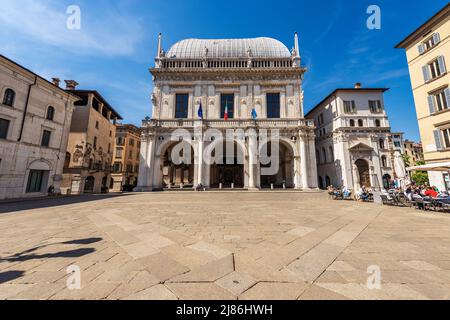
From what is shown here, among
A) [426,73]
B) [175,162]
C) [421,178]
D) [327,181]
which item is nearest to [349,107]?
[426,73]

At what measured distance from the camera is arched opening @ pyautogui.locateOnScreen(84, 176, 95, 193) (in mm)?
24062

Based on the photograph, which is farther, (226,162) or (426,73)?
(226,162)

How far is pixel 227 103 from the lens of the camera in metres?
26.0

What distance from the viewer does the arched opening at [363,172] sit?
25470 mm

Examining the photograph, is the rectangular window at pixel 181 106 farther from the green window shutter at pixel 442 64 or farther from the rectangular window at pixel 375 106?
the rectangular window at pixel 375 106

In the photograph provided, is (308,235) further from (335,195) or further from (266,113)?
(266,113)

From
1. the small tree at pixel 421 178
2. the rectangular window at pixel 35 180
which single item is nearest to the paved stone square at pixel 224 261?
the rectangular window at pixel 35 180

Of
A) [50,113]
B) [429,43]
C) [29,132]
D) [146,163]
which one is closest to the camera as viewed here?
[29,132]

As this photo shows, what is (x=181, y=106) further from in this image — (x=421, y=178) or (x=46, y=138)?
(x=421, y=178)

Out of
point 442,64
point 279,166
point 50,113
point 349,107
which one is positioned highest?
point 349,107

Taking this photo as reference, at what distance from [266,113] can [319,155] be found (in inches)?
551

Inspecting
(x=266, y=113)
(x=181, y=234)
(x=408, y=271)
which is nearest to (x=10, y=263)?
(x=181, y=234)

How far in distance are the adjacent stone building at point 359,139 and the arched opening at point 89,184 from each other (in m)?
35.9

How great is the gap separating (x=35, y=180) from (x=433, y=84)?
128 ft
